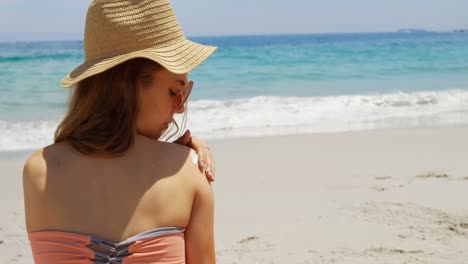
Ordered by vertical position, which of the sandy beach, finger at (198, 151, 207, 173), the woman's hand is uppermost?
finger at (198, 151, 207, 173)

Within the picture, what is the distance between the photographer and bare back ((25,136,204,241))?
1.25 meters

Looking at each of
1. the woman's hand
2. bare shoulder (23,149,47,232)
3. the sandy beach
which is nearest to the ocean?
the sandy beach

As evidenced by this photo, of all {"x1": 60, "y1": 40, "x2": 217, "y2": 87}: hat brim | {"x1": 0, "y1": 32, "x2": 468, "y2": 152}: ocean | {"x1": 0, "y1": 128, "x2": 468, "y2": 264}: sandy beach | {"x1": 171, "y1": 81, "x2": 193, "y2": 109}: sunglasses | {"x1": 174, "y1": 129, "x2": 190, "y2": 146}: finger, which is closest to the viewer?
{"x1": 60, "y1": 40, "x2": 217, "y2": 87}: hat brim

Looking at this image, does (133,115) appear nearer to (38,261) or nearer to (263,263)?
(38,261)

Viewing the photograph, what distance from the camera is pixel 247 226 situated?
3.98m

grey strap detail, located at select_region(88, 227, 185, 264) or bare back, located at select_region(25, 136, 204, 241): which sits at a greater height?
bare back, located at select_region(25, 136, 204, 241)

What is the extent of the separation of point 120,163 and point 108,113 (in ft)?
0.37

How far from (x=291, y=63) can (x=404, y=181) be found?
57.8ft

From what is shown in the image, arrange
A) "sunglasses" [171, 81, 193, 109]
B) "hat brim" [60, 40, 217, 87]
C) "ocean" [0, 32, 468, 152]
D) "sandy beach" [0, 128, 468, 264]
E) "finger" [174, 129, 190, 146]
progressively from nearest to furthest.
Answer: "hat brim" [60, 40, 217, 87], "sunglasses" [171, 81, 193, 109], "finger" [174, 129, 190, 146], "sandy beach" [0, 128, 468, 264], "ocean" [0, 32, 468, 152]

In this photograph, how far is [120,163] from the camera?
125 centimetres

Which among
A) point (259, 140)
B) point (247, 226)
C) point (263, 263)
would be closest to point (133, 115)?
point (263, 263)

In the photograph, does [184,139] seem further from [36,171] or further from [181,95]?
[36,171]

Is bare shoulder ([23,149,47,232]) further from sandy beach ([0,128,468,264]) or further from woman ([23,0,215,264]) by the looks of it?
sandy beach ([0,128,468,264])

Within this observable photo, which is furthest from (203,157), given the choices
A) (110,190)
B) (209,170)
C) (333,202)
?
(333,202)
